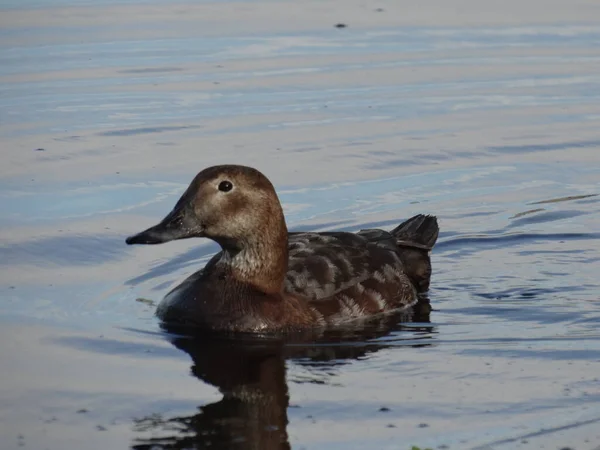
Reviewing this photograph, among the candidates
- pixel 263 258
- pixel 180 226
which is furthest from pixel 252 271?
pixel 180 226

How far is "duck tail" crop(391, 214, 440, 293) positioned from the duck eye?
6.08 feet

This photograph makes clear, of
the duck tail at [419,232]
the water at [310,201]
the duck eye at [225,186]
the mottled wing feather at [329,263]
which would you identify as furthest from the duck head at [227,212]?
the duck tail at [419,232]

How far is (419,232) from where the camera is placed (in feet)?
36.9

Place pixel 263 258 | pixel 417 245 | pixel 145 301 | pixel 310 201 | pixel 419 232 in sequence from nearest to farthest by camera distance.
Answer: pixel 263 258 < pixel 145 301 < pixel 417 245 < pixel 419 232 < pixel 310 201

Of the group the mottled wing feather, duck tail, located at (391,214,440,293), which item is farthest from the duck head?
duck tail, located at (391,214,440,293)

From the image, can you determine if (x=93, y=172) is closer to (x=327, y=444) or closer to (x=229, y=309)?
(x=229, y=309)

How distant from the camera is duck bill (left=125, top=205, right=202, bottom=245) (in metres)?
9.55

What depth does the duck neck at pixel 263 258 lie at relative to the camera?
977 cm

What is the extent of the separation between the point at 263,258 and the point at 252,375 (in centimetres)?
147

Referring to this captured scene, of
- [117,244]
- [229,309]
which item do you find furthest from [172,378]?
[117,244]

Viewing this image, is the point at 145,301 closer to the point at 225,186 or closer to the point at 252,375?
the point at 225,186

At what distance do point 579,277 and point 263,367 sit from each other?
3.42 m

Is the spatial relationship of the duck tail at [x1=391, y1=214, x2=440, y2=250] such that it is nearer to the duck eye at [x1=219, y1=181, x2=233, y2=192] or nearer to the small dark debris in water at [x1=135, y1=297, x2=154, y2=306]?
the duck eye at [x1=219, y1=181, x2=233, y2=192]

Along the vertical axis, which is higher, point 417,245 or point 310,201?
point 310,201
